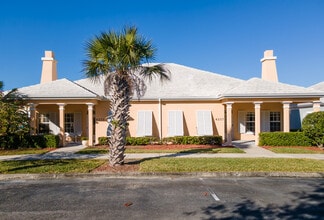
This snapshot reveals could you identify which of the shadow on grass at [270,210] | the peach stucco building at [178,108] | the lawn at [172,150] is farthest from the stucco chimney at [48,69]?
the shadow on grass at [270,210]

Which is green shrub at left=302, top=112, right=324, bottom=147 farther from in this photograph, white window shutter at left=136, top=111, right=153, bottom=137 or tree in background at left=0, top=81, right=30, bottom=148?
tree in background at left=0, top=81, right=30, bottom=148

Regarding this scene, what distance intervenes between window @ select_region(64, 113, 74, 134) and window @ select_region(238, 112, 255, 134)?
1351 centimetres

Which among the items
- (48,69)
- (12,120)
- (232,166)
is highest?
(48,69)

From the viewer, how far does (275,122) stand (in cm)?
1955

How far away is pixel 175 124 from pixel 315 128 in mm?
9131

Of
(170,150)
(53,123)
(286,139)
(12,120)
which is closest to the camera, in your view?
(170,150)

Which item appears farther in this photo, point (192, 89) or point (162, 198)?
point (192, 89)

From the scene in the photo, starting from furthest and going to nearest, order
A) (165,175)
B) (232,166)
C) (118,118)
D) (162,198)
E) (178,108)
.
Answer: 1. (178,108)
2. (118,118)
3. (232,166)
4. (165,175)
5. (162,198)

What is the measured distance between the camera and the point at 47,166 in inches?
376

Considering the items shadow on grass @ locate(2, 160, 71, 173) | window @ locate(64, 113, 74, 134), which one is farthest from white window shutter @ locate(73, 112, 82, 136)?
shadow on grass @ locate(2, 160, 71, 173)

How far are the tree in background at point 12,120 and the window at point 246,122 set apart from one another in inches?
617

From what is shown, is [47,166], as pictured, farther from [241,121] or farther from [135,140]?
[241,121]

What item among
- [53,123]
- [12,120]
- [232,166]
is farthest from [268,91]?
[12,120]

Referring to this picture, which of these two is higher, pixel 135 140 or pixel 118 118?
pixel 118 118
